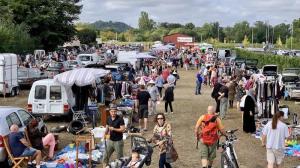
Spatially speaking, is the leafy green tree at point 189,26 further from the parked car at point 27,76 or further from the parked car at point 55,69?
the parked car at point 27,76

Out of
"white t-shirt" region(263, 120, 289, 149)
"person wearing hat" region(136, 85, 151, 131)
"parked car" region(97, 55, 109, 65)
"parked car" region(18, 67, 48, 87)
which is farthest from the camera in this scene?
"parked car" region(97, 55, 109, 65)

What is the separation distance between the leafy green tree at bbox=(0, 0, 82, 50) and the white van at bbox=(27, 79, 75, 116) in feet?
117

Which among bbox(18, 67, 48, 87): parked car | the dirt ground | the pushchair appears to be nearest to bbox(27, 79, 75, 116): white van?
the dirt ground

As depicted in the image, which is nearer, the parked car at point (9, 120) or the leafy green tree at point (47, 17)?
the parked car at point (9, 120)

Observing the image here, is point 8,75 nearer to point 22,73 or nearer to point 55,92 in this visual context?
point 22,73

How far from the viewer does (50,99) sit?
1966cm

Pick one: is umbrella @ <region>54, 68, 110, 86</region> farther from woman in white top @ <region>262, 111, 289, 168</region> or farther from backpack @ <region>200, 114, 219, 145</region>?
woman in white top @ <region>262, 111, 289, 168</region>

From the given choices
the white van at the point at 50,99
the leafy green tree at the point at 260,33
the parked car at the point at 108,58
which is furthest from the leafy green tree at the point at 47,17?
the leafy green tree at the point at 260,33

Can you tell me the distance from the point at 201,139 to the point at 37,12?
47.8m

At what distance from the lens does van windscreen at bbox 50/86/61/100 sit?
19703 millimetres

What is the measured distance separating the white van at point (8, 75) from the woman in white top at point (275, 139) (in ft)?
62.7

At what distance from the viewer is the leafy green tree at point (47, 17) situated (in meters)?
55.8

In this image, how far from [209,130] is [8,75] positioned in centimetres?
1903

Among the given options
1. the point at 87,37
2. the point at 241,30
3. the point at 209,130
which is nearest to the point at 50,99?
the point at 209,130
